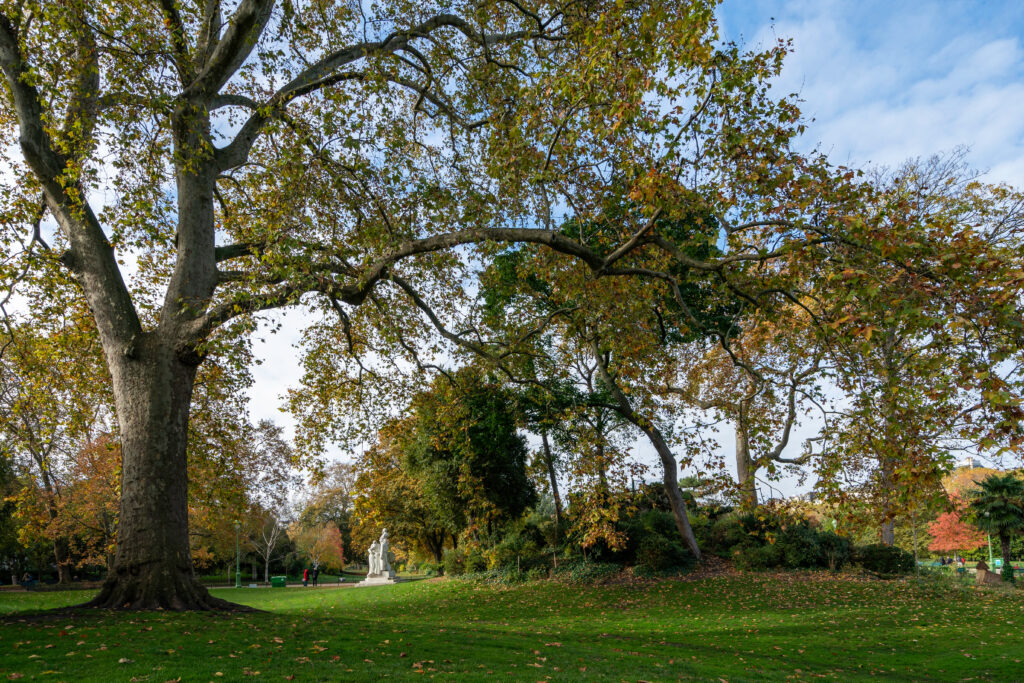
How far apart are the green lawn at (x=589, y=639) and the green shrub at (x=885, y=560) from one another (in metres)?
2.95

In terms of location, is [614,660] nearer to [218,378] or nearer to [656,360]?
[656,360]

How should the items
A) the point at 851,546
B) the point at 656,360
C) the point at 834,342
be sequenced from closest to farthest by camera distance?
the point at 834,342
the point at 656,360
the point at 851,546

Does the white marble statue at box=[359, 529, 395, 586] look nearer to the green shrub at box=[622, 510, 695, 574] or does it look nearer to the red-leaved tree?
the green shrub at box=[622, 510, 695, 574]

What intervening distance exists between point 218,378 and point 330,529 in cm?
4140

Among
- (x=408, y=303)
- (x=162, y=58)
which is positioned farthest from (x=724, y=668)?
(x=162, y=58)

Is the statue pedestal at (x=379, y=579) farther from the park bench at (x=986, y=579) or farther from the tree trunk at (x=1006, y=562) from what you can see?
the tree trunk at (x=1006, y=562)

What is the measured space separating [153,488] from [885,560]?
78.9ft

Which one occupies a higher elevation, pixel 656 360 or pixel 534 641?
pixel 656 360

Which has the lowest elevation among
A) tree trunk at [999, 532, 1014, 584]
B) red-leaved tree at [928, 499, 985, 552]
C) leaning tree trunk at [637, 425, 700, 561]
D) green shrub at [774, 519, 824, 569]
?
red-leaved tree at [928, 499, 985, 552]

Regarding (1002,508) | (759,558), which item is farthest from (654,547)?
(1002,508)

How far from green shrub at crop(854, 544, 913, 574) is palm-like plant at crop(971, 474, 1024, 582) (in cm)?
377

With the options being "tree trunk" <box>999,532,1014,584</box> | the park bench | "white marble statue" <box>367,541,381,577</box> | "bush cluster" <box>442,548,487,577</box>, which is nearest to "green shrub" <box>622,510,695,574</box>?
"bush cluster" <box>442,548,487,577</box>

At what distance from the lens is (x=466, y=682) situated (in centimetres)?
579

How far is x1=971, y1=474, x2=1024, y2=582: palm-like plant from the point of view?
73.2ft
